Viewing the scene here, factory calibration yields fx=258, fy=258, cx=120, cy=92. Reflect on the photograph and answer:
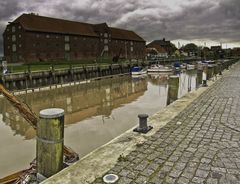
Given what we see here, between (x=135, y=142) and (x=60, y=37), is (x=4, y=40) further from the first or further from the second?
(x=135, y=142)

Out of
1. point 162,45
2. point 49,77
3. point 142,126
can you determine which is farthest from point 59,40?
point 162,45

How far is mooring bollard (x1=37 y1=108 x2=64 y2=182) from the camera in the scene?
4535mm

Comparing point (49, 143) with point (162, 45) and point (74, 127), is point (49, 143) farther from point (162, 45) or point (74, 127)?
point (162, 45)

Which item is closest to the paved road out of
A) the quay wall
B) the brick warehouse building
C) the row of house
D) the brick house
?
the quay wall

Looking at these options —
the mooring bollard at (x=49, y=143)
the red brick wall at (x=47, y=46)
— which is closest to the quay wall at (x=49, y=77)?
the red brick wall at (x=47, y=46)

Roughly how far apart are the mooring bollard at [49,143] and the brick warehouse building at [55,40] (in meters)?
51.0

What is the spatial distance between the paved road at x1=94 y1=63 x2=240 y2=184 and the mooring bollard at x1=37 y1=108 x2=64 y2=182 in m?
0.93

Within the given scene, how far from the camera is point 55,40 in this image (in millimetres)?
58406

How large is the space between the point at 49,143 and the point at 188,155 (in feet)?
9.02

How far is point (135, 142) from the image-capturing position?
6.07 meters

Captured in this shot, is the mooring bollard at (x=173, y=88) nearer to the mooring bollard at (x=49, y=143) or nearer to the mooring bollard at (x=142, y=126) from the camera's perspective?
the mooring bollard at (x=142, y=126)

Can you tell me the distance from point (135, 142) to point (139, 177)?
71.0 inches

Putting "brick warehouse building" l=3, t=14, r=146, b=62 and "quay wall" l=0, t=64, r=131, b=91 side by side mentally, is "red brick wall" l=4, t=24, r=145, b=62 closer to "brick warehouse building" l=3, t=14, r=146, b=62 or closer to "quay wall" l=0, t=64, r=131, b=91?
"brick warehouse building" l=3, t=14, r=146, b=62

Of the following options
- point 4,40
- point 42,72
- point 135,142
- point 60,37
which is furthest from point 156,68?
point 135,142
